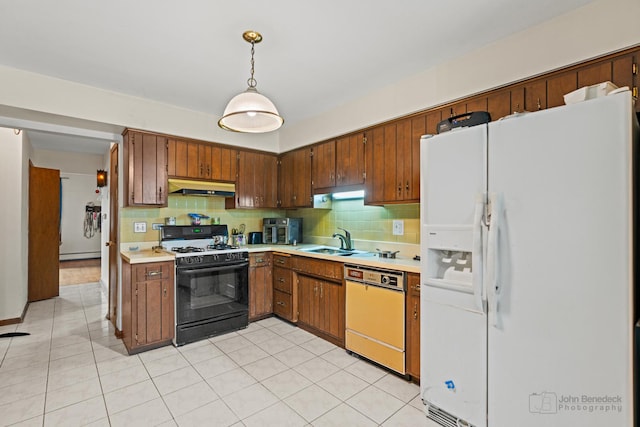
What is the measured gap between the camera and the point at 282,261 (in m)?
3.84

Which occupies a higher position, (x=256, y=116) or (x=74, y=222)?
(x=256, y=116)

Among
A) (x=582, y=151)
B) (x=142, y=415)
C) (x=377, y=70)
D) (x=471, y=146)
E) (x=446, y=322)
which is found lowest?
(x=142, y=415)

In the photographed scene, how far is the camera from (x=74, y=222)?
890 cm

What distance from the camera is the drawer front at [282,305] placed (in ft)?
12.2

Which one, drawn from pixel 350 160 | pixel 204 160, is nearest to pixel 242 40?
pixel 350 160

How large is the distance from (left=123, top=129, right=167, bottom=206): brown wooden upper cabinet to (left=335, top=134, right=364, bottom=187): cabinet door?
6.66ft

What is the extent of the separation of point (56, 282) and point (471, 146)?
21.3 ft

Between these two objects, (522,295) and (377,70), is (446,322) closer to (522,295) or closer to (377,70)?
(522,295)

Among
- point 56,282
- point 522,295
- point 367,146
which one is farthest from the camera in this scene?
point 56,282

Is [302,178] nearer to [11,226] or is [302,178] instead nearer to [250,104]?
[250,104]

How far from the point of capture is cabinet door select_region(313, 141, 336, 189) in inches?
145

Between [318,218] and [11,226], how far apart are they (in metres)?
4.04

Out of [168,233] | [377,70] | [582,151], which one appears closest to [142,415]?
[168,233]

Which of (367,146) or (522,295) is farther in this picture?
(367,146)
